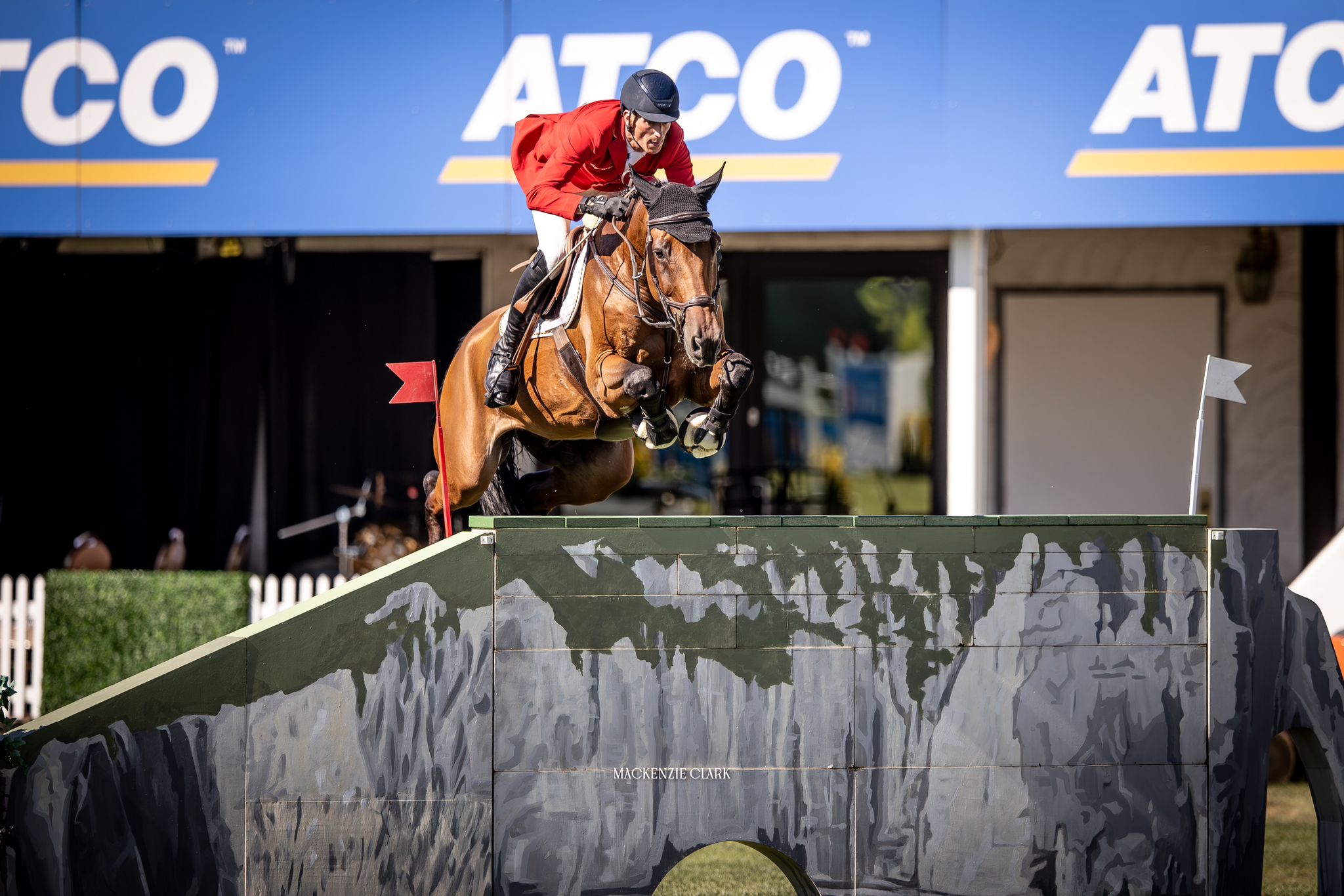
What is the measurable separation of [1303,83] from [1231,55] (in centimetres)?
45

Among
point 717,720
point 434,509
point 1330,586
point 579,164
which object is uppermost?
point 579,164

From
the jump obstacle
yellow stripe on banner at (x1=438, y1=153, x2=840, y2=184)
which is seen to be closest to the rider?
the jump obstacle

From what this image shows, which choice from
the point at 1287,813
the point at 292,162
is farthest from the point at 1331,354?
the point at 292,162

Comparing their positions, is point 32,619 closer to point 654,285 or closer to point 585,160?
point 585,160

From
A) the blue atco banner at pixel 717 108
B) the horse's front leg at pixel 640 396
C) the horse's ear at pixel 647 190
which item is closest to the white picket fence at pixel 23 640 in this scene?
the blue atco banner at pixel 717 108

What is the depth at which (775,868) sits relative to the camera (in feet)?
17.9

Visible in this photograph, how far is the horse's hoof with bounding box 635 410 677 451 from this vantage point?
4.22m

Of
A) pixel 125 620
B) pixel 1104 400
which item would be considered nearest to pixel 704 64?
pixel 1104 400

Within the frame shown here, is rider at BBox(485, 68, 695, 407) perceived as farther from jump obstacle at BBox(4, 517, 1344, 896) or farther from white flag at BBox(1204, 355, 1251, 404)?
white flag at BBox(1204, 355, 1251, 404)

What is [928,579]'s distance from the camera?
350 centimetres

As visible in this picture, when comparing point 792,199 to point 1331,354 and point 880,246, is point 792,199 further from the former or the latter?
point 1331,354

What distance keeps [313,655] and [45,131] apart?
5.58 m

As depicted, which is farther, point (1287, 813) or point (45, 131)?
point (45, 131)

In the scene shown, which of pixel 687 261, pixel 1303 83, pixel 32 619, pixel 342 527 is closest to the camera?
pixel 687 261
